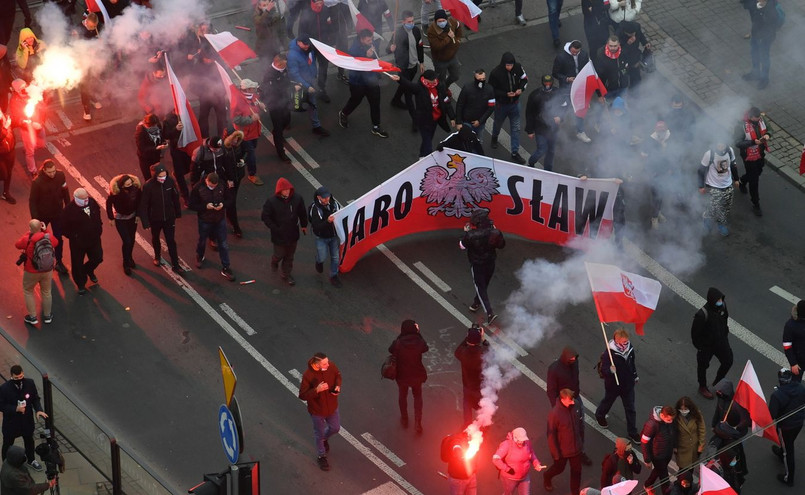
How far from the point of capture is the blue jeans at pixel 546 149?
71.1 ft

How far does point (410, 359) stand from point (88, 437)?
3.78 metres

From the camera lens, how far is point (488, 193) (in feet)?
65.9

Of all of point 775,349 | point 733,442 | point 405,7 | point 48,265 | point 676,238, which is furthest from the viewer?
point 405,7

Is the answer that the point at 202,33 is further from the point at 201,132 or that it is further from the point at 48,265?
the point at 48,265

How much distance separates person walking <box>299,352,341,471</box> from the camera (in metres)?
16.4

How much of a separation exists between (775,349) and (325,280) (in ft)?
19.9

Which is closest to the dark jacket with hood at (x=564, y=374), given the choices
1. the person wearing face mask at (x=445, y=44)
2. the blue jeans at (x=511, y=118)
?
the blue jeans at (x=511, y=118)

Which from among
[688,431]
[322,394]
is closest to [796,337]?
[688,431]

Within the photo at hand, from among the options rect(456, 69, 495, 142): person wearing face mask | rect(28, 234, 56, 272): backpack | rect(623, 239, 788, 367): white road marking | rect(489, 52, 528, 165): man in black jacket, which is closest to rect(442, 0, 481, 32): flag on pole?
rect(489, 52, 528, 165): man in black jacket

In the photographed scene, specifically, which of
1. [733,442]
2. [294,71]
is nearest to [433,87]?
[294,71]

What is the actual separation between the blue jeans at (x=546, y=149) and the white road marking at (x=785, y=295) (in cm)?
378

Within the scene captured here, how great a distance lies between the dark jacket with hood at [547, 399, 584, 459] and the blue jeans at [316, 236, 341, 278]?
4308 millimetres

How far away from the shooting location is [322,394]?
16500mm

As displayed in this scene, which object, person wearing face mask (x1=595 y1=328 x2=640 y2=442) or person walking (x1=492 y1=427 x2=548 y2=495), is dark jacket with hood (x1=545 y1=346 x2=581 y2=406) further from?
person walking (x1=492 y1=427 x2=548 y2=495)
